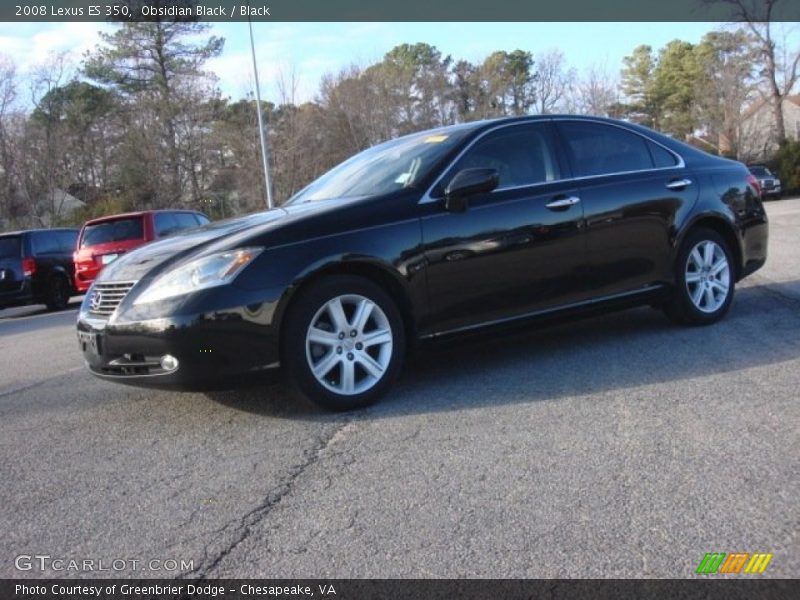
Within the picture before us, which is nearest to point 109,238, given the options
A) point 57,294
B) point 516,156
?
point 57,294

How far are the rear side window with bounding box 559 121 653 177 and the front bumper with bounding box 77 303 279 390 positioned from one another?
257cm

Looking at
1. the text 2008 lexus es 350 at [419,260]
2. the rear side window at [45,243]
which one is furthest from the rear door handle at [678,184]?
the rear side window at [45,243]

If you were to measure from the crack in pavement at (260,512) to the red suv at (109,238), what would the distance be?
9459 millimetres

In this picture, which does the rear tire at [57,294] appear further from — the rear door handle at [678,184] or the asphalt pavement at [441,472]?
the rear door handle at [678,184]

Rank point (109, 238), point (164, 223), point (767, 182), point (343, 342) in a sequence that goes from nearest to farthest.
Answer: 1. point (343, 342)
2. point (109, 238)
3. point (164, 223)
4. point (767, 182)

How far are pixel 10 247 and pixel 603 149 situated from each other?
11777 mm

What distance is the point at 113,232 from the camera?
1262 centimetres

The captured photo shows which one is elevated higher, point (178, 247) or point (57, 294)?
point (178, 247)

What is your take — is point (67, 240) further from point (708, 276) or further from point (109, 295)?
point (708, 276)

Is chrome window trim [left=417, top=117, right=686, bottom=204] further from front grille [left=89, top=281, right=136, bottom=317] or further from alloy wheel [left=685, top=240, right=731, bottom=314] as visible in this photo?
front grille [left=89, top=281, right=136, bottom=317]

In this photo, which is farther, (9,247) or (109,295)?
(9,247)

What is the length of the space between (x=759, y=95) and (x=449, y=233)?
59285 millimetres

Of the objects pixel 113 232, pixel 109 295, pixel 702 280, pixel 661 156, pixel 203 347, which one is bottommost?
pixel 702 280

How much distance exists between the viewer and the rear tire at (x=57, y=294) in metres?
14.1
